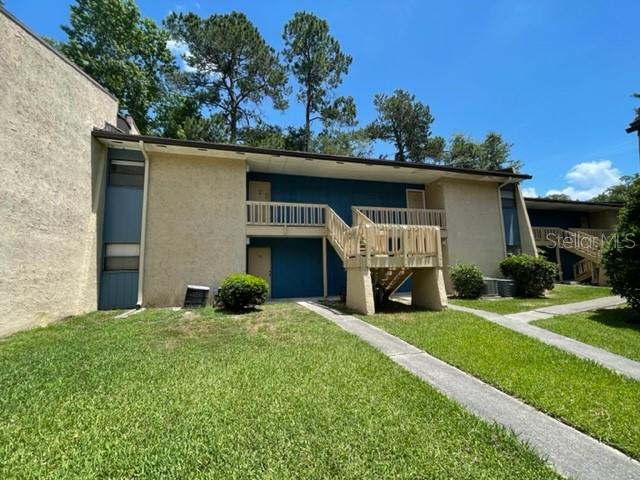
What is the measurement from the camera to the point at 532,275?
1190 centimetres

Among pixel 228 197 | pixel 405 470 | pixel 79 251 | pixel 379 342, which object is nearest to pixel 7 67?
pixel 79 251

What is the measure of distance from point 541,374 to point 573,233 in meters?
16.8

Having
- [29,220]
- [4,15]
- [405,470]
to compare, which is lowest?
[405,470]

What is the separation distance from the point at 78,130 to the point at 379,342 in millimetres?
10243

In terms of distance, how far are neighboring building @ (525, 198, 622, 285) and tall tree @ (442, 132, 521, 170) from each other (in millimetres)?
12121

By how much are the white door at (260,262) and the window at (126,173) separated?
15.9 feet

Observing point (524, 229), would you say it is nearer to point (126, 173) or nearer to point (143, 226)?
point (143, 226)

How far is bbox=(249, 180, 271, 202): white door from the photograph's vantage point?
1340 centimetres

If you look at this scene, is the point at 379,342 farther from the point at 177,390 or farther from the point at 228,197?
the point at 228,197

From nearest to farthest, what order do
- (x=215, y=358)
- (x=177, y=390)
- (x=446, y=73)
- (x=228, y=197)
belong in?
(x=177, y=390), (x=215, y=358), (x=228, y=197), (x=446, y=73)

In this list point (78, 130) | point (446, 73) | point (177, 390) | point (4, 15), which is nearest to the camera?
point (177, 390)

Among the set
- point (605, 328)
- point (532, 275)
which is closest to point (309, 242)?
point (532, 275)

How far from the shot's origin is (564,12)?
9.23m

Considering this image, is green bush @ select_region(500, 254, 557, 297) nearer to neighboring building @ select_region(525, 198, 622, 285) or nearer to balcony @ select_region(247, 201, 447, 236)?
balcony @ select_region(247, 201, 447, 236)
